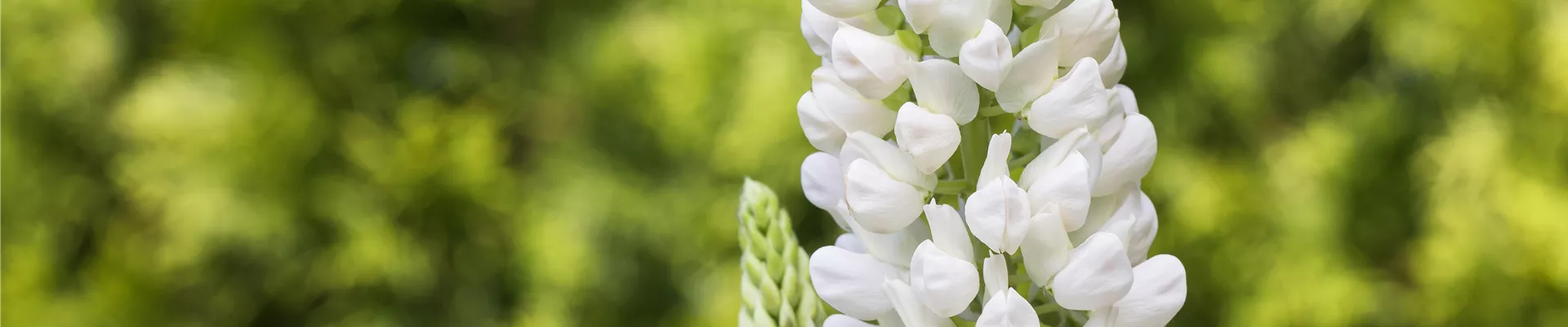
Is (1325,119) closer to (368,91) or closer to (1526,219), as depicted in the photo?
(1526,219)

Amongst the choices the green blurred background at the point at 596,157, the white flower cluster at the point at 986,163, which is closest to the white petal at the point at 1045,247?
the white flower cluster at the point at 986,163

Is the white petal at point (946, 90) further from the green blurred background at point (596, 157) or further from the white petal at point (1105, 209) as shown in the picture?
the green blurred background at point (596, 157)

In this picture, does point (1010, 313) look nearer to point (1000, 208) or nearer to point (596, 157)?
point (1000, 208)

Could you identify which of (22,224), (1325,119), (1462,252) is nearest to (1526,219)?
(1462,252)

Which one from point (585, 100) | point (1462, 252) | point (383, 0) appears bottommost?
point (1462, 252)

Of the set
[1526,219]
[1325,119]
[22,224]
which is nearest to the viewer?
[1526,219]

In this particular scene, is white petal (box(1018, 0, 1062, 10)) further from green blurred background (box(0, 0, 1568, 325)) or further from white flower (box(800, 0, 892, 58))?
green blurred background (box(0, 0, 1568, 325))

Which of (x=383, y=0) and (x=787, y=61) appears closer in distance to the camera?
(x=787, y=61)

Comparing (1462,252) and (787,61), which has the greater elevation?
(787,61)
